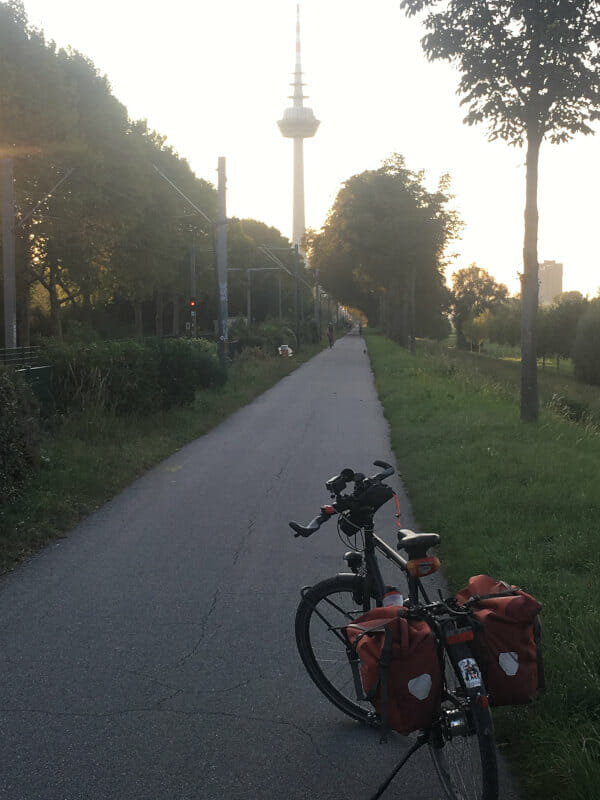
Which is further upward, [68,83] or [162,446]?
[68,83]

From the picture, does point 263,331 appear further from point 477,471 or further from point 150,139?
point 477,471

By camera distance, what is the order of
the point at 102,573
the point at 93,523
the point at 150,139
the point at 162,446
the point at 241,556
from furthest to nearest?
1. the point at 150,139
2. the point at 162,446
3. the point at 93,523
4. the point at 241,556
5. the point at 102,573

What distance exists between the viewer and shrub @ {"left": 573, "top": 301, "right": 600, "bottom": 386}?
189 ft

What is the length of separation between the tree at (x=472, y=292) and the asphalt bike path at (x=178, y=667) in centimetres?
14363

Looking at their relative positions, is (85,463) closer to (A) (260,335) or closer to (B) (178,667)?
(B) (178,667)

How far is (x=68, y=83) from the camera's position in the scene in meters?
32.0

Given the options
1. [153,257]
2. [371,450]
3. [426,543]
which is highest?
[153,257]

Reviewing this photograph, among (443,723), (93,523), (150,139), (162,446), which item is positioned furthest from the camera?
(150,139)

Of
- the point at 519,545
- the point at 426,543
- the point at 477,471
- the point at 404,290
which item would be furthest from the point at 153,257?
the point at 426,543

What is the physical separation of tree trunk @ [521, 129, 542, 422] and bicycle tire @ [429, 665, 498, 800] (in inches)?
439

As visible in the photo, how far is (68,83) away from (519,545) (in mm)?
30550

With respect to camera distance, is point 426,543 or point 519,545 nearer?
point 426,543

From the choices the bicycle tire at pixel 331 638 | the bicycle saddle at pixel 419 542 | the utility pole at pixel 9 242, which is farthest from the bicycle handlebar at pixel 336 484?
the utility pole at pixel 9 242

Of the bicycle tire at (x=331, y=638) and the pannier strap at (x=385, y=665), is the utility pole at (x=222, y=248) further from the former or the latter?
the pannier strap at (x=385, y=665)
